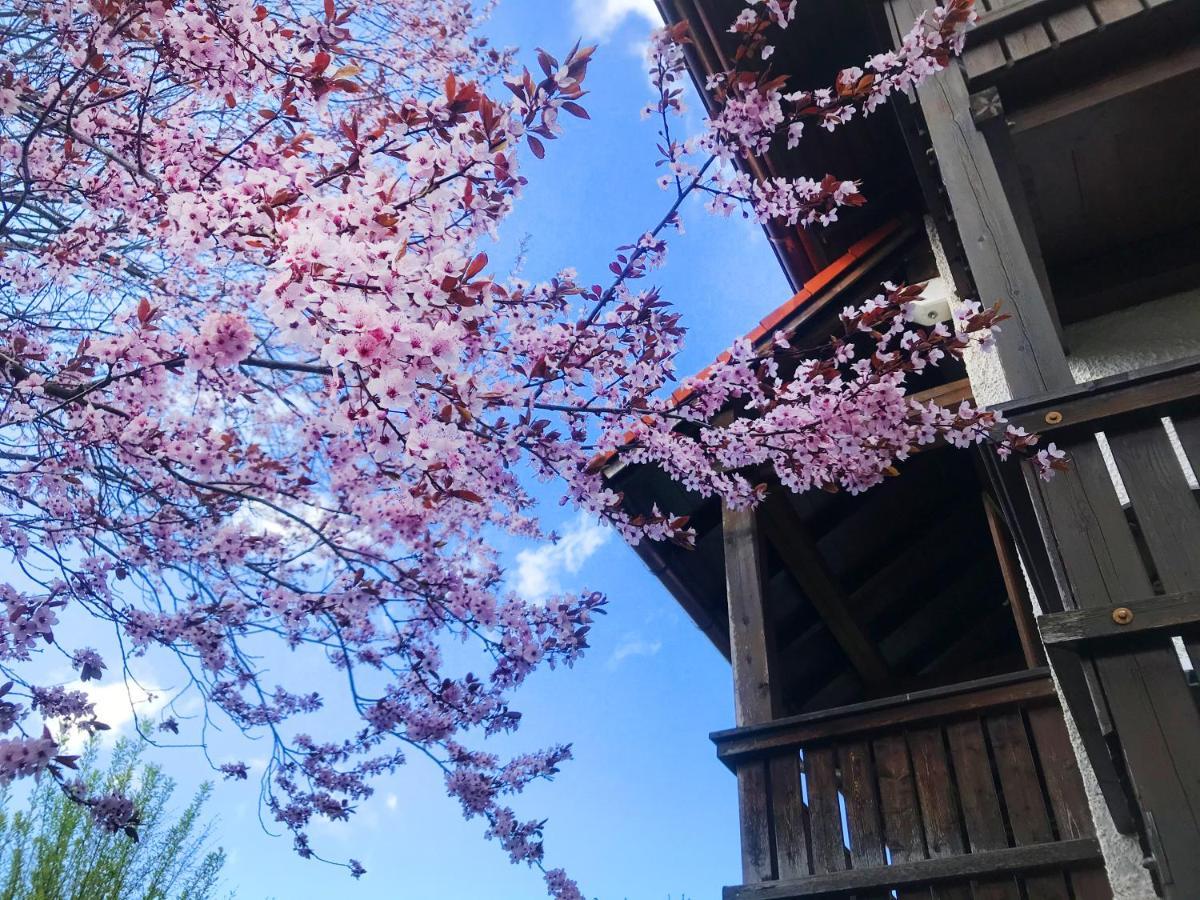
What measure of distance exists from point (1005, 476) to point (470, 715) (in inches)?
118

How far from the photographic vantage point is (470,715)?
14.1 feet

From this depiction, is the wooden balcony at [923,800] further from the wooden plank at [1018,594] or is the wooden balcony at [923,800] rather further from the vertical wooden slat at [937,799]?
the wooden plank at [1018,594]

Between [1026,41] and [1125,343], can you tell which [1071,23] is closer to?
[1026,41]

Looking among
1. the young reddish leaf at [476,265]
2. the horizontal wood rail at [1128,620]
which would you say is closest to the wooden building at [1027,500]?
the horizontal wood rail at [1128,620]

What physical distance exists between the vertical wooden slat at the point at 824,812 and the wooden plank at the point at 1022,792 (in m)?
0.67

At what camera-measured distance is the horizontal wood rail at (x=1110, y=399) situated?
208cm

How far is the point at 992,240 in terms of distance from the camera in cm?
276

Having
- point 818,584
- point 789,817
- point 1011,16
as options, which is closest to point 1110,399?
point 1011,16

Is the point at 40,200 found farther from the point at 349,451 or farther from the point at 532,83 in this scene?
the point at 532,83

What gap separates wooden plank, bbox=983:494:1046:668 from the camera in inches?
A: 159

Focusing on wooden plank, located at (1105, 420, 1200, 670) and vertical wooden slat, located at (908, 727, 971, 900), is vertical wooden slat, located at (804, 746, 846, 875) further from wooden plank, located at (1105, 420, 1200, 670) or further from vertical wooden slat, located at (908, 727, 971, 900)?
wooden plank, located at (1105, 420, 1200, 670)

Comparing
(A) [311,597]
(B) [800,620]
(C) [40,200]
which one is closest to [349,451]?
(A) [311,597]

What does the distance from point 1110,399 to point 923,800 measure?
202 centimetres

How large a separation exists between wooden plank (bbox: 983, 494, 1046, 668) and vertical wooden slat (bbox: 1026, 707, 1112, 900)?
2.06 ft
